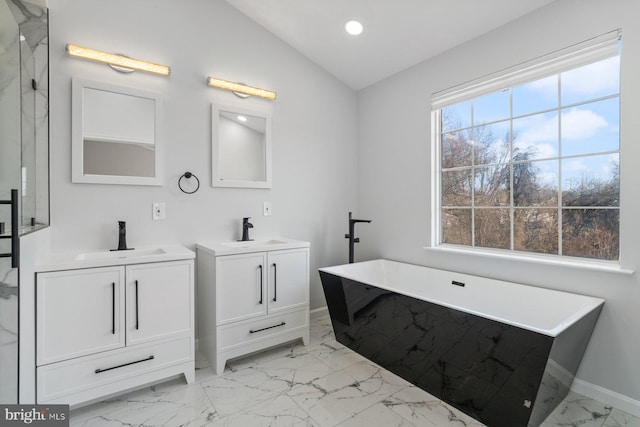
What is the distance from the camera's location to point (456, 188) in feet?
9.38

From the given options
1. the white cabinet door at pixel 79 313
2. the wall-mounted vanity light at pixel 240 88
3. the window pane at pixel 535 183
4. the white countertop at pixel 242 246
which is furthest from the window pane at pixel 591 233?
the white cabinet door at pixel 79 313

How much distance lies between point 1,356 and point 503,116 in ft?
10.9

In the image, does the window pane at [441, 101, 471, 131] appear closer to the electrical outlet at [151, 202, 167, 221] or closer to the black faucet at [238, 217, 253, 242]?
the black faucet at [238, 217, 253, 242]

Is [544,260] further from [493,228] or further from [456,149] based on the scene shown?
[456,149]

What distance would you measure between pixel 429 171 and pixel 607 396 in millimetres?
1917

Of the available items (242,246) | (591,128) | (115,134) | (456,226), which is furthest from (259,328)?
(591,128)

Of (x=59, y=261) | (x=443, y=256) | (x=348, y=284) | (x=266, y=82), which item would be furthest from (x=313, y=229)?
(x=59, y=261)

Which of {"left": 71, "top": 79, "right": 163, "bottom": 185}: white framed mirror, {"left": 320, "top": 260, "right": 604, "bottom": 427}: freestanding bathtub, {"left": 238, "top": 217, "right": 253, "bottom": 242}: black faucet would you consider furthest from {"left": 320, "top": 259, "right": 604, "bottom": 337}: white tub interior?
{"left": 71, "top": 79, "right": 163, "bottom": 185}: white framed mirror

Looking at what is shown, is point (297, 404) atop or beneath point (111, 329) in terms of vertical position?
beneath

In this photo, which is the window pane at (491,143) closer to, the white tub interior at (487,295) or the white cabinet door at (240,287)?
the white tub interior at (487,295)

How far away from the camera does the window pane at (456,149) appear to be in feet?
9.15

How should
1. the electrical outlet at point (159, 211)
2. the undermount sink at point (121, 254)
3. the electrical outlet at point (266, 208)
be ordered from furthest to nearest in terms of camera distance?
the electrical outlet at point (266, 208)
the electrical outlet at point (159, 211)
the undermount sink at point (121, 254)

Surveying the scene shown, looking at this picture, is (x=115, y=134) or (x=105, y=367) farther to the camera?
(x=115, y=134)

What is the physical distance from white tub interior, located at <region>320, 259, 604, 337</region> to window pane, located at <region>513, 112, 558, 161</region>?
0.95 meters
